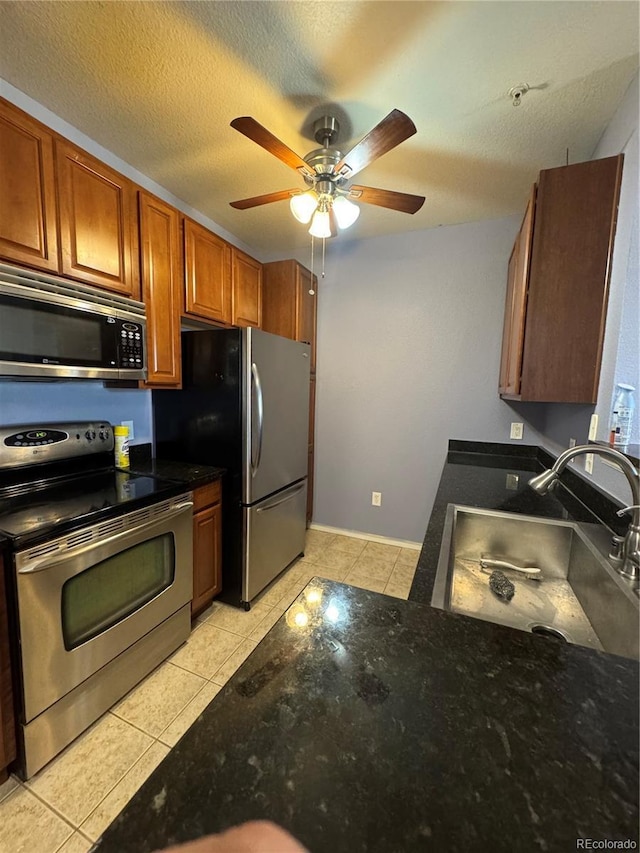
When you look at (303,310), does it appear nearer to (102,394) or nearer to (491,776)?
(102,394)

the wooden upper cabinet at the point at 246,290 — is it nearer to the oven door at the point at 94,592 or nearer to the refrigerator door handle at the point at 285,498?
the refrigerator door handle at the point at 285,498

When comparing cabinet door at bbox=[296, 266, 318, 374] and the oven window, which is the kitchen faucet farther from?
cabinet door at bbox=[296, 266, 318, 374]

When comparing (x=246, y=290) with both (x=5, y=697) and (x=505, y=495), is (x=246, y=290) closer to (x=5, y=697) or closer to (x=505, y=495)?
(x=505, y=495)

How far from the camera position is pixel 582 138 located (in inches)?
65.1

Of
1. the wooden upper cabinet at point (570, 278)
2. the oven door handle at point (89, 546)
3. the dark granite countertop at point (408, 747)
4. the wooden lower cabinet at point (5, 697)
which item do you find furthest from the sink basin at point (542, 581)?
the wooden lower cabinet at point (5, 697)

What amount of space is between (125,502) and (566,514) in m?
1.76

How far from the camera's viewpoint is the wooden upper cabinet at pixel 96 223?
1.46 metres

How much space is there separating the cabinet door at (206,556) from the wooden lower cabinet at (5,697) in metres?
0.83

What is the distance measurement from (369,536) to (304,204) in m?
2.57

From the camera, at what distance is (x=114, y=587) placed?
4.70ft

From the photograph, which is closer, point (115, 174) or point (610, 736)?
point (610, 736)

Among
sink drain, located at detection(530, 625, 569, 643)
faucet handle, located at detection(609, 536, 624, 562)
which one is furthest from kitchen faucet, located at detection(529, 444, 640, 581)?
sink drain, located at detection(530, 625, 569, 643)

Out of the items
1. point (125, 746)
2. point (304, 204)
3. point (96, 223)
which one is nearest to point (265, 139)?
point (304, 204)

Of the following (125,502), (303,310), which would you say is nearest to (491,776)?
(125,502)
